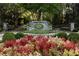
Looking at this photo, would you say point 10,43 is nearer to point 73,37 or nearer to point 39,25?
point 39,25

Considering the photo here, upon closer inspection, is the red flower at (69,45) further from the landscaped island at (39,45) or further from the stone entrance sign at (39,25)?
the stone entrance sign at (39,25)

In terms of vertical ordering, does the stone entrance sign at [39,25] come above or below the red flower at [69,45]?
Result: above

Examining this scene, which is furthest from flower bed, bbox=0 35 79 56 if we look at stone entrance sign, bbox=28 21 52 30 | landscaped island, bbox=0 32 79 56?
stone entrance sign, bbox=28 21 52 30

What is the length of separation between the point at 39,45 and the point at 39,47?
33mm

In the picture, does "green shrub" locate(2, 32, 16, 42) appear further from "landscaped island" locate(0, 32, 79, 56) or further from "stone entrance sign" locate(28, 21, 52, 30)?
"stone entrance sign" locate(28, 21, 52, 30)

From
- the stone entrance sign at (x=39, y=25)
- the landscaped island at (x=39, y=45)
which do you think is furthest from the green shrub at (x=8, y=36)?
the stone entrance sign at (x=39, y=25)

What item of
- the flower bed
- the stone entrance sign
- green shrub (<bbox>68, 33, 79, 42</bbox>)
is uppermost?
the stone entrance sign

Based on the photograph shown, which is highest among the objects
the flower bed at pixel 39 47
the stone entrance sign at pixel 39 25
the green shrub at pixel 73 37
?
the stone entrance sign at pixel 39 25

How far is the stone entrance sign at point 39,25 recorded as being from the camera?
3.94m

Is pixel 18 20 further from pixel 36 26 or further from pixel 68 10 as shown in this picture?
pixel 68 10

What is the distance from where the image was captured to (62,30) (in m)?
3.97

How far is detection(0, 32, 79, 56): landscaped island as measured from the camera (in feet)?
12.7

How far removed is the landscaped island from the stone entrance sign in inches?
4.5

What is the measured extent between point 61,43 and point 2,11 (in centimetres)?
92
